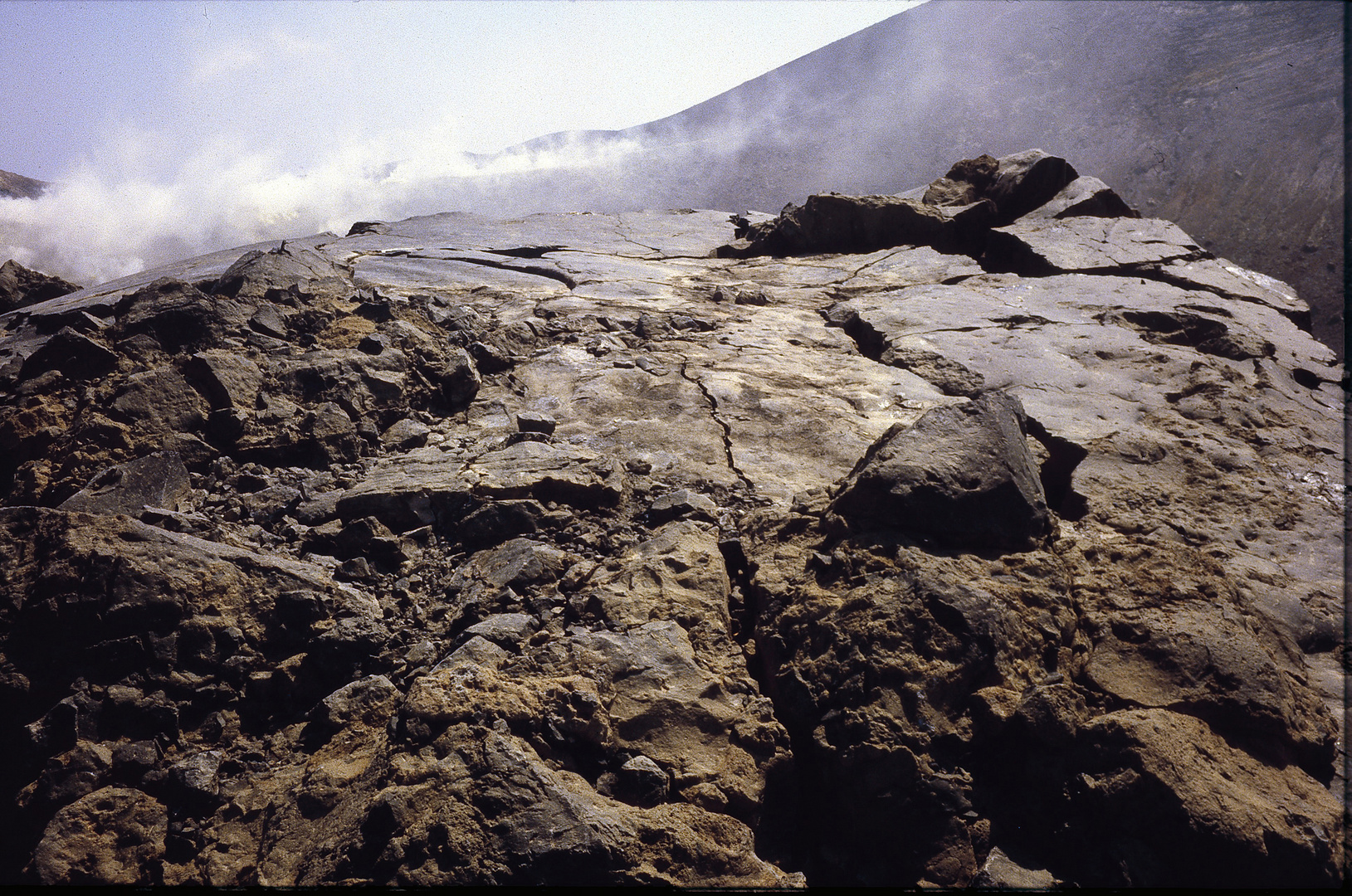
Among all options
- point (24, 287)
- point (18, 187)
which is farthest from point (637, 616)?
point (18, 187)

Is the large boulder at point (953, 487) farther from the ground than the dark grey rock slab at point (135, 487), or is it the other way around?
the dark grey rock slab at point (135, 487)

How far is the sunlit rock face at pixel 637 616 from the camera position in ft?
4.56

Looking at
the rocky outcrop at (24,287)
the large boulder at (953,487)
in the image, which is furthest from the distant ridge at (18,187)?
the large boulder at (953,487)

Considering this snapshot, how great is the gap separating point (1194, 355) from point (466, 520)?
3.24m

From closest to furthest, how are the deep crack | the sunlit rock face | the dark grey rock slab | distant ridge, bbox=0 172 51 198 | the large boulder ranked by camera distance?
1. the sunlit rock face
2. the large boulder
3. the dark grey rock slab
4. the deep crack
5. distant ridge, bbox=0 172 51 198

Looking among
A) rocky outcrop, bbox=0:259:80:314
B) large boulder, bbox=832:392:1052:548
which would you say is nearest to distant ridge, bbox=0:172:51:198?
rocky outcrop, bbox=0:259:80:314

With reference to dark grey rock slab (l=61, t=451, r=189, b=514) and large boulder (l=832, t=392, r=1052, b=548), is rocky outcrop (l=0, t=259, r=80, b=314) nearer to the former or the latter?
dark grey rock slab (l=61, t=451, r=189, b=514)

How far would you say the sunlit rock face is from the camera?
1.39 m

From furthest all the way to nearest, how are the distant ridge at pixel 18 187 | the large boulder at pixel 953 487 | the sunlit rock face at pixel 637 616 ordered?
the distant ridge at pixel 18 187 < the large boulder at pixel 953 487 < the sunlit rock face at pixel 637 616

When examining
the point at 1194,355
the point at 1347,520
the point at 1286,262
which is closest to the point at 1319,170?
the point at 1286,262

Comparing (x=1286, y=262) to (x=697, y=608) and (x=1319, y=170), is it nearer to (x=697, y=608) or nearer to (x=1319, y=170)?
(x=1319, y=170)

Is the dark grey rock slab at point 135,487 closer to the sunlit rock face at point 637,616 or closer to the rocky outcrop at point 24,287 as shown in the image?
the sunlit rock face at point 637,616

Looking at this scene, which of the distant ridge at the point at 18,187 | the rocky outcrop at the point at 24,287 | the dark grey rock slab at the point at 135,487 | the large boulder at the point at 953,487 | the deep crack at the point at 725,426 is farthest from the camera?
the distant ridge at the point at 18,187

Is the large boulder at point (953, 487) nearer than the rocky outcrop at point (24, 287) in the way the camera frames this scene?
Yes
